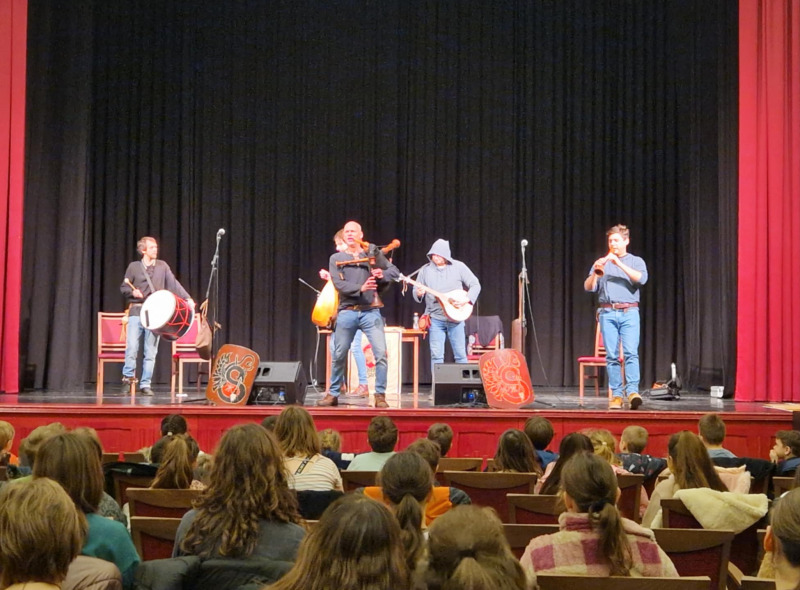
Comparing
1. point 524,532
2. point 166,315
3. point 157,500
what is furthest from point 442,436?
point 166,315

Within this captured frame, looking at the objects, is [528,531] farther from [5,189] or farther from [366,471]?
[5,189]

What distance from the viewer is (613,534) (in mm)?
2828

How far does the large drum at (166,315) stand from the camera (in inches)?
380

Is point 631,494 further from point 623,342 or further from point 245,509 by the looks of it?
point 623,342

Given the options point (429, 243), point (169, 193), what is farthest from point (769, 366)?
point (169, 193)

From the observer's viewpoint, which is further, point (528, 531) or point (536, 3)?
point (536, 3)

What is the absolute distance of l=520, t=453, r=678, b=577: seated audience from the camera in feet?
9.28

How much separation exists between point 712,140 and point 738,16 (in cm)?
161

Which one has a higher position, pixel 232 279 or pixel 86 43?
pixel 86 43

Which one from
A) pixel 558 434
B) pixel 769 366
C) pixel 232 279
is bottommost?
pixel 558 434

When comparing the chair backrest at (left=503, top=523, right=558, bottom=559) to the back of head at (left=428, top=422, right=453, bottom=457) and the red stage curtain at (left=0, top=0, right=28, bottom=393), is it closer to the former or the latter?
the back of head at (left=428, top=422, right=453, bottom=457)

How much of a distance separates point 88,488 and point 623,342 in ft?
22.3

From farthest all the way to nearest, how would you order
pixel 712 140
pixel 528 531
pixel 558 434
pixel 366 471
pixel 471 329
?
1. pixel 471 329
2. pixel 712 140
3. pixel 558 434
4. pixel 366 471
5. pixel 528 531

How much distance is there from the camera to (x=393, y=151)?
14023 millimetres
